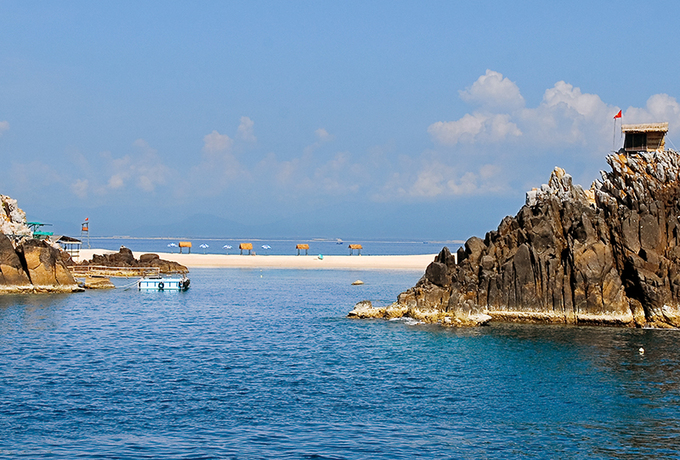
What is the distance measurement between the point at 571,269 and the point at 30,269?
5833 cm

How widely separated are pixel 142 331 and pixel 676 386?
1458 inches

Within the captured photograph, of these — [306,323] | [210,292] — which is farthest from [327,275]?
[306,323]

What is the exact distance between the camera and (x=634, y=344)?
43.8m

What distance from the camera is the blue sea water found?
939 inches

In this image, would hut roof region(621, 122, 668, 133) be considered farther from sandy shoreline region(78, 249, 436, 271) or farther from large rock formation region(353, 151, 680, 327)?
sandy shoreline region(78, 249, 436, 271)

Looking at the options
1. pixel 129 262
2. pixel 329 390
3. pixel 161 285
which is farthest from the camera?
pixel 129 262

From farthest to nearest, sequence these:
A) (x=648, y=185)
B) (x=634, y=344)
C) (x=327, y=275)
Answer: (x=327, y=275)
(x=648, y=185)
(x=634, y=344)

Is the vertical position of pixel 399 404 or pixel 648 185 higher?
pixel 648 185

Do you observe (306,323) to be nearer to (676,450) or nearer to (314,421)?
(314,421)

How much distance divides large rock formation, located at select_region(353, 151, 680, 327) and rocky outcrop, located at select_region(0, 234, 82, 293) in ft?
Answer: 132

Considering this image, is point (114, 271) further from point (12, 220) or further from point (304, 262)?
point (304, 262)

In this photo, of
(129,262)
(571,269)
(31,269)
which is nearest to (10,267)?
(31,269)

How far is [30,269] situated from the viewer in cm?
7425

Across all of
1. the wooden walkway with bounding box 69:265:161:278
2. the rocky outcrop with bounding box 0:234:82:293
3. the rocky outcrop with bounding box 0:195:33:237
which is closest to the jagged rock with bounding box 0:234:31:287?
the rocky outcrop with bounding box 0:234:82:293
